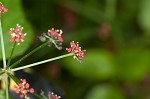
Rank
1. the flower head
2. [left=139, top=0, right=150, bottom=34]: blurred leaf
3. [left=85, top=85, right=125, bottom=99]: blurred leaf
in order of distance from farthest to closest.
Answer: [left=139, top=0, right=150, bottom=34]: blurred leaf < [left=85, top=85, right=125, bottom=99]: blurred leaf < the flower head

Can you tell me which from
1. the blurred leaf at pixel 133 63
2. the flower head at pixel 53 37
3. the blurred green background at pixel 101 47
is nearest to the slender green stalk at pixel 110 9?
the blurred green background at pixel 101 47

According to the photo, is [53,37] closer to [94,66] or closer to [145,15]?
[94,66]

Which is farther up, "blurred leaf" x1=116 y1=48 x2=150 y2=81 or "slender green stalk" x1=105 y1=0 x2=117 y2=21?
"slender green stalk" x1=105 y1=0 x2=117 y2=21

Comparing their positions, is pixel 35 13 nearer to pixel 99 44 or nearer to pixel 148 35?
pixel 99 44

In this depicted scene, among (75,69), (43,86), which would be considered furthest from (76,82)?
(43,86)

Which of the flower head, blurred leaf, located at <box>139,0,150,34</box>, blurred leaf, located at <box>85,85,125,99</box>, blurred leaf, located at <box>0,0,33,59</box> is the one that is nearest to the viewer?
the flower head

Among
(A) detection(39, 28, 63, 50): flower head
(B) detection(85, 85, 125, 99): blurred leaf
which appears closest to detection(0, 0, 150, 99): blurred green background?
(B) detection(85, 85, 125, 99): blurred leaf

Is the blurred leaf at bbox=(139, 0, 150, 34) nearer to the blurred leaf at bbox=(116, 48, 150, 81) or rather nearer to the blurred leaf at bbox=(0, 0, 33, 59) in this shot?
the blurred leaf at bbox=(116, 48, 150, 81)
